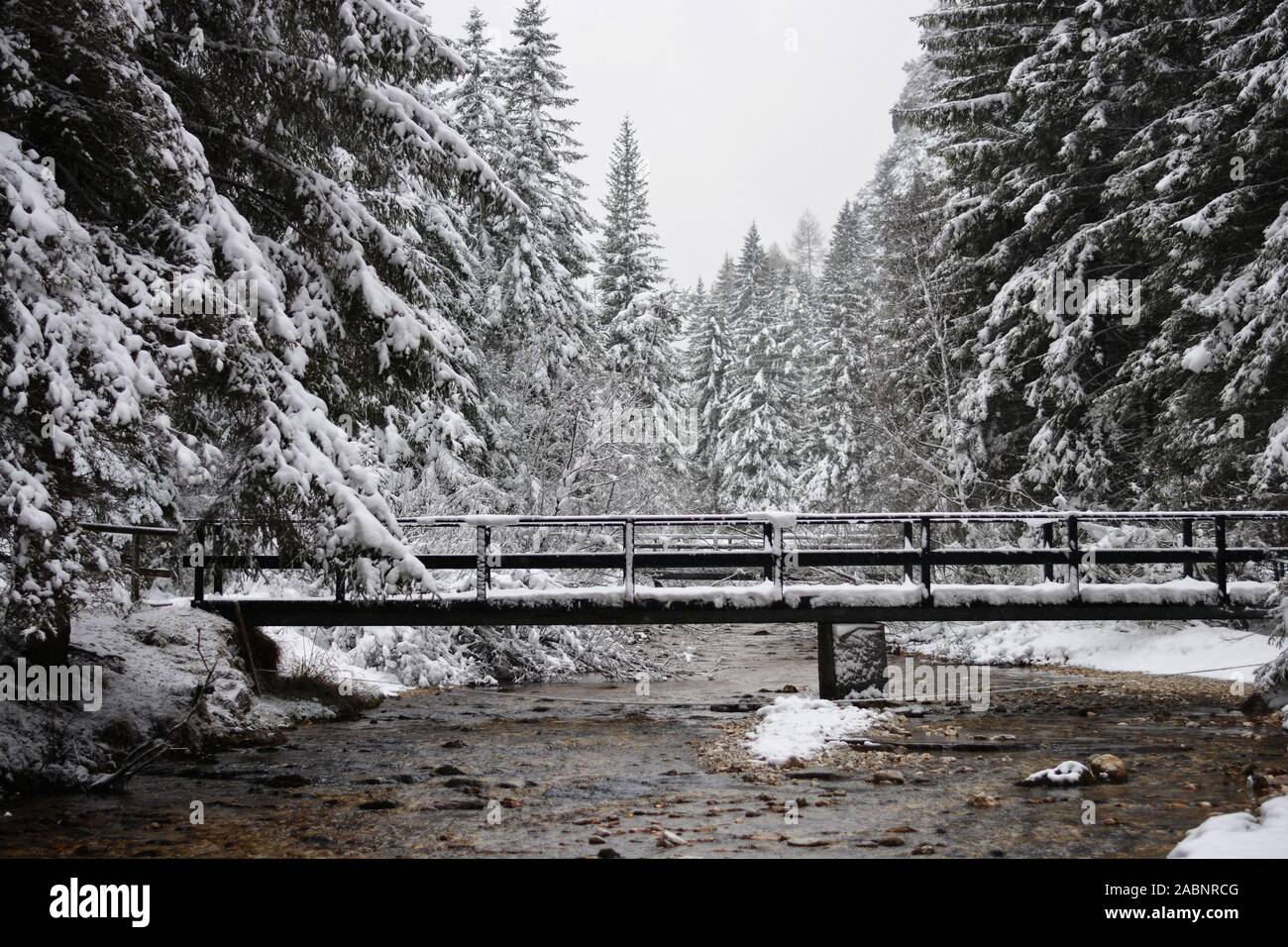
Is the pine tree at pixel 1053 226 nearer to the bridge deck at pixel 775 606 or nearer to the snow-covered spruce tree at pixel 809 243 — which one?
the bridge deck at pixel 775 606

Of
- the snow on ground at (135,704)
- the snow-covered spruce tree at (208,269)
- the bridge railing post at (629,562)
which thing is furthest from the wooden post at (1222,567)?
the snow on ground at (135,704)

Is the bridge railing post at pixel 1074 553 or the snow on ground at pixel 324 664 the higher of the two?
the bridge railing post at pixel 1074 553

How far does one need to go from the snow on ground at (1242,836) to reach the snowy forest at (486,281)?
21.2ft

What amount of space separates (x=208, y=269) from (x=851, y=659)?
9.62 metres

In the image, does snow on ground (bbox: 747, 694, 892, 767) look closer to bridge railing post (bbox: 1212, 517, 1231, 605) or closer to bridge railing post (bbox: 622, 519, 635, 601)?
bridge railing post (bbox: 622, 519, 635, 601)

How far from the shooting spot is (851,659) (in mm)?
13695

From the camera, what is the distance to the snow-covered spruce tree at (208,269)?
7207 mm

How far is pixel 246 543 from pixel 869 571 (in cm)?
2078

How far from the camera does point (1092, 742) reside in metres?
11.0

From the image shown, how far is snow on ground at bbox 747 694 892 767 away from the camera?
1071 centimetres

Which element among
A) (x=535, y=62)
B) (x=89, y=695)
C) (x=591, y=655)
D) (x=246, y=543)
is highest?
(x=535, y=62)
